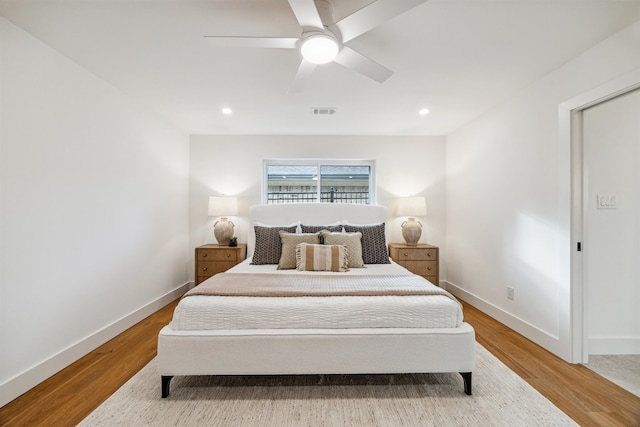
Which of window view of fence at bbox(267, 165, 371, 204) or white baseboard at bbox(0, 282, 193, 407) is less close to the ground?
window view of fence at bbox(267, 165, 371, 204)

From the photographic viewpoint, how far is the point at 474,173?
361 centimetres

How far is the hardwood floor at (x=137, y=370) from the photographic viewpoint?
5.48 feet

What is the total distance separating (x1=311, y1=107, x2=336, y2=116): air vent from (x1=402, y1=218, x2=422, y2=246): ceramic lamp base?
180cm

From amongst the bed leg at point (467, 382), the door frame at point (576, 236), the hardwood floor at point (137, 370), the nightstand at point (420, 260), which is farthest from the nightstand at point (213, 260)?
the door frame at point (576, 236)

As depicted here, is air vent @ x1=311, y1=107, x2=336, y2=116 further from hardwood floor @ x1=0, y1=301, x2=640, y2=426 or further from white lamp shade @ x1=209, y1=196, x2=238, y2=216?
hardwood floor @ x1=0, y1=301, x2=640, y2=426

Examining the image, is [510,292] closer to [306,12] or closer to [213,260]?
[306,12]

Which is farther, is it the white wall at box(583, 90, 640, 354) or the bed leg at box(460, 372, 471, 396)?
the white wall at box(583, 90, 640, 354)

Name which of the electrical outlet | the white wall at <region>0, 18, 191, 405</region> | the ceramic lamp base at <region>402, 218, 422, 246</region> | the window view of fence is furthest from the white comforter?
the window view of fence

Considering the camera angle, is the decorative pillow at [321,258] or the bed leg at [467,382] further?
the decorative pillow at [321,258]

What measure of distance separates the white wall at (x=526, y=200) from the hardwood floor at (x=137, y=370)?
0.28 metres

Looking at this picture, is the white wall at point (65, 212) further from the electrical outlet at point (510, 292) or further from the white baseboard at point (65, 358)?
the electrical outlet at point (510, 292)

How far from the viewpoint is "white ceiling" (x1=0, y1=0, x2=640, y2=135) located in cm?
169

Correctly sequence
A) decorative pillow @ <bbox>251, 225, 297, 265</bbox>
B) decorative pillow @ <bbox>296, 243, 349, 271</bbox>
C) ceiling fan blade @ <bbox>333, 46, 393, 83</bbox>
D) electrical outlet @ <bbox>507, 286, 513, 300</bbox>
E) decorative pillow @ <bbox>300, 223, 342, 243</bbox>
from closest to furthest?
ceiling fan blade @ <bbox>333, 46, 393, 83</bbox> < decorative pillow @ <bbox>296, 243, 349, 271</bbox> < electrical outlet @ <bbox>507, 286, 513, 300</bbox> < decorative pillow @ <bbox>251, 225, 297, 265</bbox> < decorative pillow @ <bbox>300, 223, 342, 243</bbox>

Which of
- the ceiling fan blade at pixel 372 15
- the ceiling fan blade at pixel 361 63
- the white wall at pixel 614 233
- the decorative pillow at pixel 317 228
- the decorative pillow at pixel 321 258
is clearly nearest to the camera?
the ceiling fan blade at pixel 372 15
